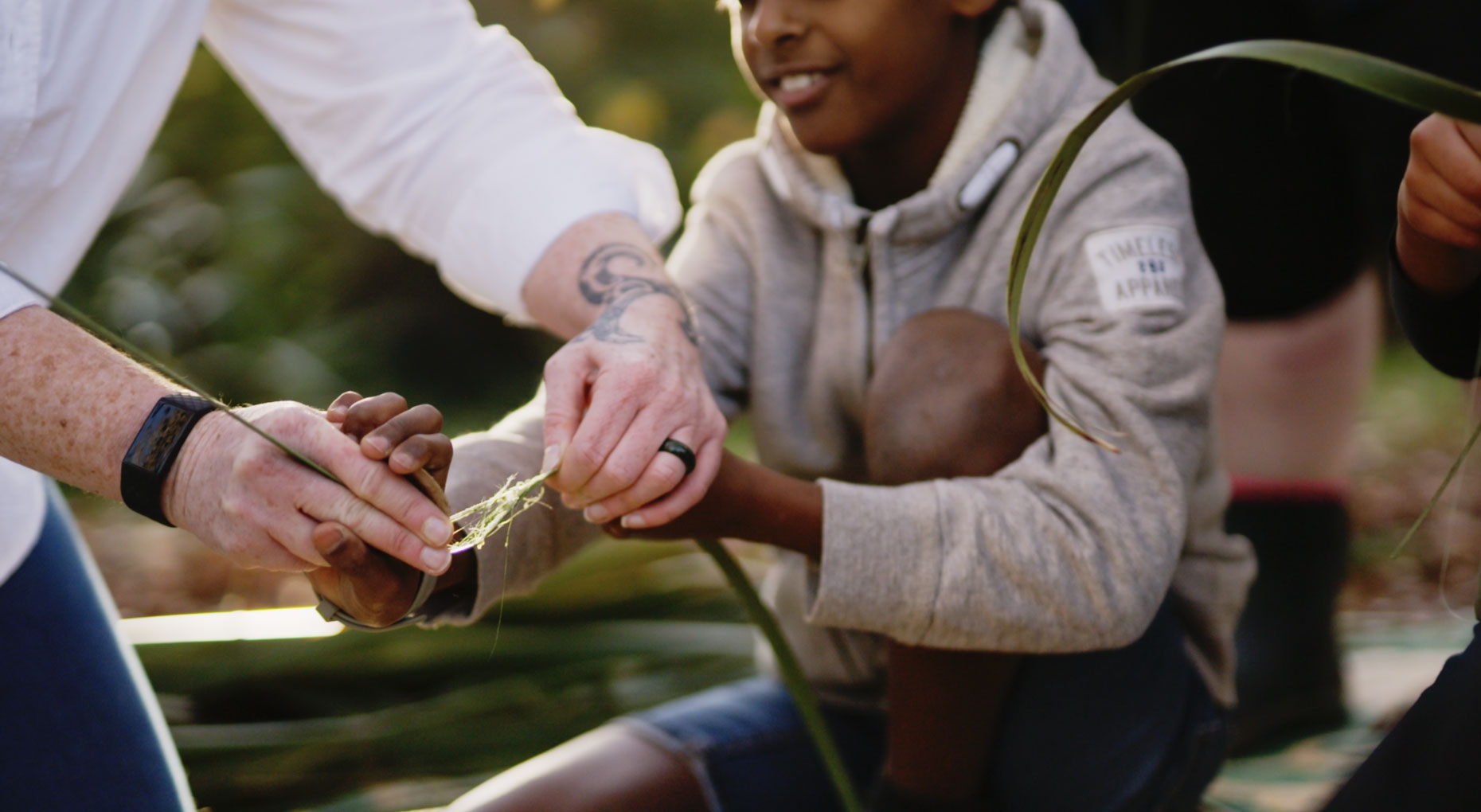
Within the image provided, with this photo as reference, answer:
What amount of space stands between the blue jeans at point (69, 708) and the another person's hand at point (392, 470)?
321 millimetres

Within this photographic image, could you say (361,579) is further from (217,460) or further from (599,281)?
(599,281)

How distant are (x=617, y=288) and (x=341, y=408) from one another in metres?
0.34

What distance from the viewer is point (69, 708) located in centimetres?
107

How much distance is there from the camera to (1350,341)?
5.99 feet

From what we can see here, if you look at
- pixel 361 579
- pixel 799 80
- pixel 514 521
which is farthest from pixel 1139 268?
pixel 361 579

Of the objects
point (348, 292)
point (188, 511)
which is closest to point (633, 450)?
point (188, 511)

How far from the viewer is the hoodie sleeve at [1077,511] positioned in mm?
1029

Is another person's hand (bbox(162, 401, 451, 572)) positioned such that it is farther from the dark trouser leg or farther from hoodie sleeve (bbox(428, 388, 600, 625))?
the dark trouser leg

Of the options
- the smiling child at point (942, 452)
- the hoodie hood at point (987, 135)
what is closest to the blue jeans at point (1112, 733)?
the smiling child at point (942, 452)

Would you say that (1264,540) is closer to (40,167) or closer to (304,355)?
(40,167)

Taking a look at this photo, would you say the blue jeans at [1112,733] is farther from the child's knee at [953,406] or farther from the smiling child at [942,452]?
the child's knee at [953,406]

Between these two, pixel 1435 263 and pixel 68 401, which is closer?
pixel 68 401

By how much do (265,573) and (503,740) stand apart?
969 mm

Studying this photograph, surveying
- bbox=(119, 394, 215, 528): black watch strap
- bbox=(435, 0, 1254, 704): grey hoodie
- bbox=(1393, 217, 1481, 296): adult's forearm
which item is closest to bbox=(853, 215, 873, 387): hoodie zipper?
bbox=(435, 0, 1254, 704): grey hoodie
